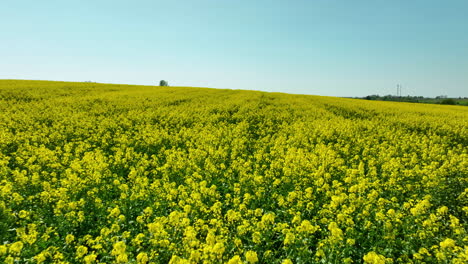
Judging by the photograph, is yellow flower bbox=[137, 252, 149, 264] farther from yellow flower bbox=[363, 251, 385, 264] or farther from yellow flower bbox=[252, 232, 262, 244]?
yellow flower bbox=[363, 251, 385, 264]

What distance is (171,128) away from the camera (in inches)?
572

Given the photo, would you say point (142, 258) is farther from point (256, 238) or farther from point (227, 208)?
point (227, 208)

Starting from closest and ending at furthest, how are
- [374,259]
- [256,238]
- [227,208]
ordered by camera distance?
[374,259], [256,238], [227,208]

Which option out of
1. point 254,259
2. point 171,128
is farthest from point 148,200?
point 171,128

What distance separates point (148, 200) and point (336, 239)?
12.6ft

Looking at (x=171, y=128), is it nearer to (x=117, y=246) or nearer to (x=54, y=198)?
(x=54, y=198)

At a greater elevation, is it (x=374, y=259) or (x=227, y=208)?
(x=374, y=259)

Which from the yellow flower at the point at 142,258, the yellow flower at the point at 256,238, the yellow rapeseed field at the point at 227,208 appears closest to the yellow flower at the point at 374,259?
the yellow rapeseed field at the point at 227,208

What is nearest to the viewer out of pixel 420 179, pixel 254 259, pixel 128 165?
pixel 254 259

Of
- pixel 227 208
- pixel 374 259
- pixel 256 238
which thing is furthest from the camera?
pixel 227 208

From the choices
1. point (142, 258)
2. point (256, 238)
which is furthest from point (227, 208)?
point (142, 258)

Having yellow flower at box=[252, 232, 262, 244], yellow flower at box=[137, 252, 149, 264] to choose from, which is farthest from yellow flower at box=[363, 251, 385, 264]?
yellow flower at box=[137, 252, 149, 264]

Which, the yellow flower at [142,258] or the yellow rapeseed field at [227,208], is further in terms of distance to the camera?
the yellow rapeseed field at [227,208]

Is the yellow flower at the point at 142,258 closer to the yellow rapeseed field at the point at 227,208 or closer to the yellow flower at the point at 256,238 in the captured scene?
the yellow rapeseed field at the point at 227,208
